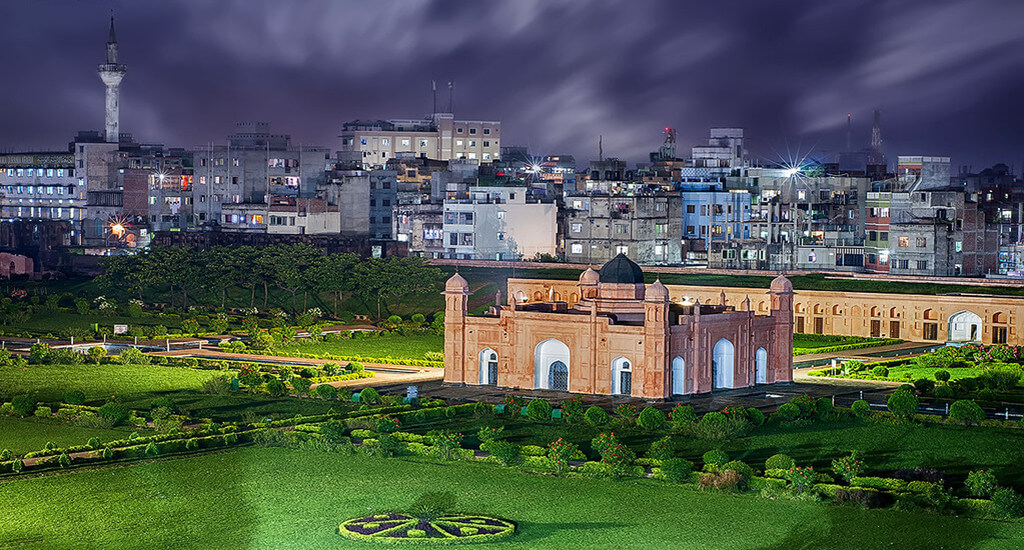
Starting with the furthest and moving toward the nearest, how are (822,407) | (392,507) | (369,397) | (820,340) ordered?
(820,340)
(369,397)
(822,407)
(392,507)

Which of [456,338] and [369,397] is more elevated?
[456,338]

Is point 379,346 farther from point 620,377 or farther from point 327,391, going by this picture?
point 620,377

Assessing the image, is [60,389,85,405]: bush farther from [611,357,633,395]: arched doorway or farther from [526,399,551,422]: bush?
[611,357,633,395]: arched doorway

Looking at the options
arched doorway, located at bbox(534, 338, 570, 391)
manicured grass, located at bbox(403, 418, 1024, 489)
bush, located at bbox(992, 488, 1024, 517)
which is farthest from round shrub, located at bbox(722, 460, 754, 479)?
arched doorway, located at bbox(534, 338, 570, 391)

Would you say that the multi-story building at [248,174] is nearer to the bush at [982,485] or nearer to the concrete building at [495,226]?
the concrete building at [495,226]

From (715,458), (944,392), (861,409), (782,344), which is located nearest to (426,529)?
(715,458)

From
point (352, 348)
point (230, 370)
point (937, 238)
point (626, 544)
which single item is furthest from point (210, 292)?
point (626, 544)
